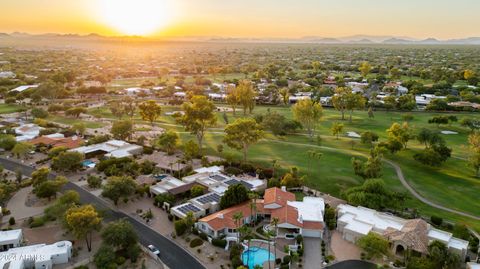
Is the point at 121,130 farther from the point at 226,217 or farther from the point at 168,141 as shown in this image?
the point at 226,217

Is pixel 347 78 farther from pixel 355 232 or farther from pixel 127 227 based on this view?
pixel 127 227

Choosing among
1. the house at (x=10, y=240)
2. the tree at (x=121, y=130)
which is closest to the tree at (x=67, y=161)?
the tree at (x=121, y=130)

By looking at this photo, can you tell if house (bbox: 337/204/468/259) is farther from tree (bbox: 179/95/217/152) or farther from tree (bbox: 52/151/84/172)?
tree (bbox: 52/151/84/172)

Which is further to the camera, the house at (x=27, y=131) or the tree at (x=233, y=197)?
the house at (x=27, y=131)

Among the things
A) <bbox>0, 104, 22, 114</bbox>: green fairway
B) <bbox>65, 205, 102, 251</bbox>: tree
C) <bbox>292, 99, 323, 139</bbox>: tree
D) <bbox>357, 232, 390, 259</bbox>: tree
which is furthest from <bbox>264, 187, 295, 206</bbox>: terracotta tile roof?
<bbox>0, 104, 22, 114</bbox>: green fairway

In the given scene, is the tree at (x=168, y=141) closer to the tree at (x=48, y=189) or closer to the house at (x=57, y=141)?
the house at (x=57, y=141)

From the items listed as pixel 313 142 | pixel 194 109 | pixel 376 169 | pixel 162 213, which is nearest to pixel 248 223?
pixel 162 213
